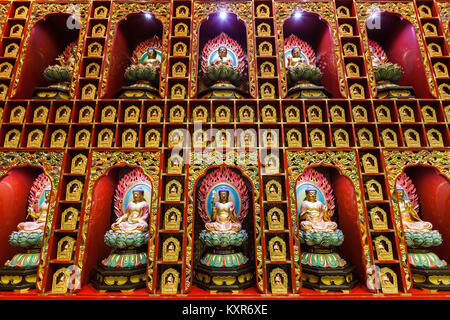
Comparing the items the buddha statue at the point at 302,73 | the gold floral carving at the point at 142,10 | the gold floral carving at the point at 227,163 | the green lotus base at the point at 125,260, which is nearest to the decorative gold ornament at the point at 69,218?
the green lotus base at the point at 125,260

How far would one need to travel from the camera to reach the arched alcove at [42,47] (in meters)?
4.22

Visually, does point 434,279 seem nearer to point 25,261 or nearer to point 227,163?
point 227,163

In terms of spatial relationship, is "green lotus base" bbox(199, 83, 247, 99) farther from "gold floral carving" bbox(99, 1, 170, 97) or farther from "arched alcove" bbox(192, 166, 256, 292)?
"arched alcove" bbox(192, 166, 256, 292)

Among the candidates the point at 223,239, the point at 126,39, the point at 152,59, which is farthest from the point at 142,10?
the point at 223,239

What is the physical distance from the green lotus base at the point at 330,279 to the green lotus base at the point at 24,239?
3693 millimetres

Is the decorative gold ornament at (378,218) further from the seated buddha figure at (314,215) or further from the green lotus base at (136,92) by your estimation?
the green lotus base at (136,92)

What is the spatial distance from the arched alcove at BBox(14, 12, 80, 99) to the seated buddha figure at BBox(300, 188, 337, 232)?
15.4 feet

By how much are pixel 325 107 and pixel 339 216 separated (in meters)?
1.72

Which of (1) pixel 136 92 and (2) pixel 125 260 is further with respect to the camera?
(1) pixel 136 92

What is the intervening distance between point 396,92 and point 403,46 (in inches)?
47.4

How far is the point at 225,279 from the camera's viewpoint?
3330 millimetres

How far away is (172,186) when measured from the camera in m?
3.63
